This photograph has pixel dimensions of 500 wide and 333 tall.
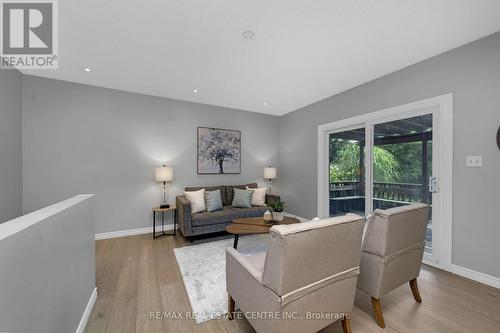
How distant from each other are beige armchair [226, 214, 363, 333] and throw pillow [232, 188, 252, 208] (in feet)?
8.52

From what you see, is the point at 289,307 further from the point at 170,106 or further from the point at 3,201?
the point at 170,106

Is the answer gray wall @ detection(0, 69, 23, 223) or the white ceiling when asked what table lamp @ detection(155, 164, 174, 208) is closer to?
the white ceiling

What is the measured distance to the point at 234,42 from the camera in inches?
88.7

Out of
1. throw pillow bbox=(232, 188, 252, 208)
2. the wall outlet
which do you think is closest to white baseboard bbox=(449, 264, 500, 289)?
the wall outlet

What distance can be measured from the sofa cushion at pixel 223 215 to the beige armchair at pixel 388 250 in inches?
91.2

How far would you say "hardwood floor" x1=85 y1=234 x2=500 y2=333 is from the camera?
1.57 metres

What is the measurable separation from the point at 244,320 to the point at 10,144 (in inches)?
146

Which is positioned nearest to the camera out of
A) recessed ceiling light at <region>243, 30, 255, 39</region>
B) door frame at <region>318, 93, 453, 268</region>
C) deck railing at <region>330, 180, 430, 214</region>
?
recessed ceiling light at <region>243, 30, 255, 39</region>

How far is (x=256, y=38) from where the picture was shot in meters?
2.19


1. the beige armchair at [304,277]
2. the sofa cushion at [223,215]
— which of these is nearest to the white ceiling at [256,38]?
the beige armchair at [304,277]

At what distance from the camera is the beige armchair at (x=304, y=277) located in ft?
3.55

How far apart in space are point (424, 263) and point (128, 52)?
15.0ft

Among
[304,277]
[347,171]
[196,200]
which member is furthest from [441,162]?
[196,200]

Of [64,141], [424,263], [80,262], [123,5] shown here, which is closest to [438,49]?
[424,263]
